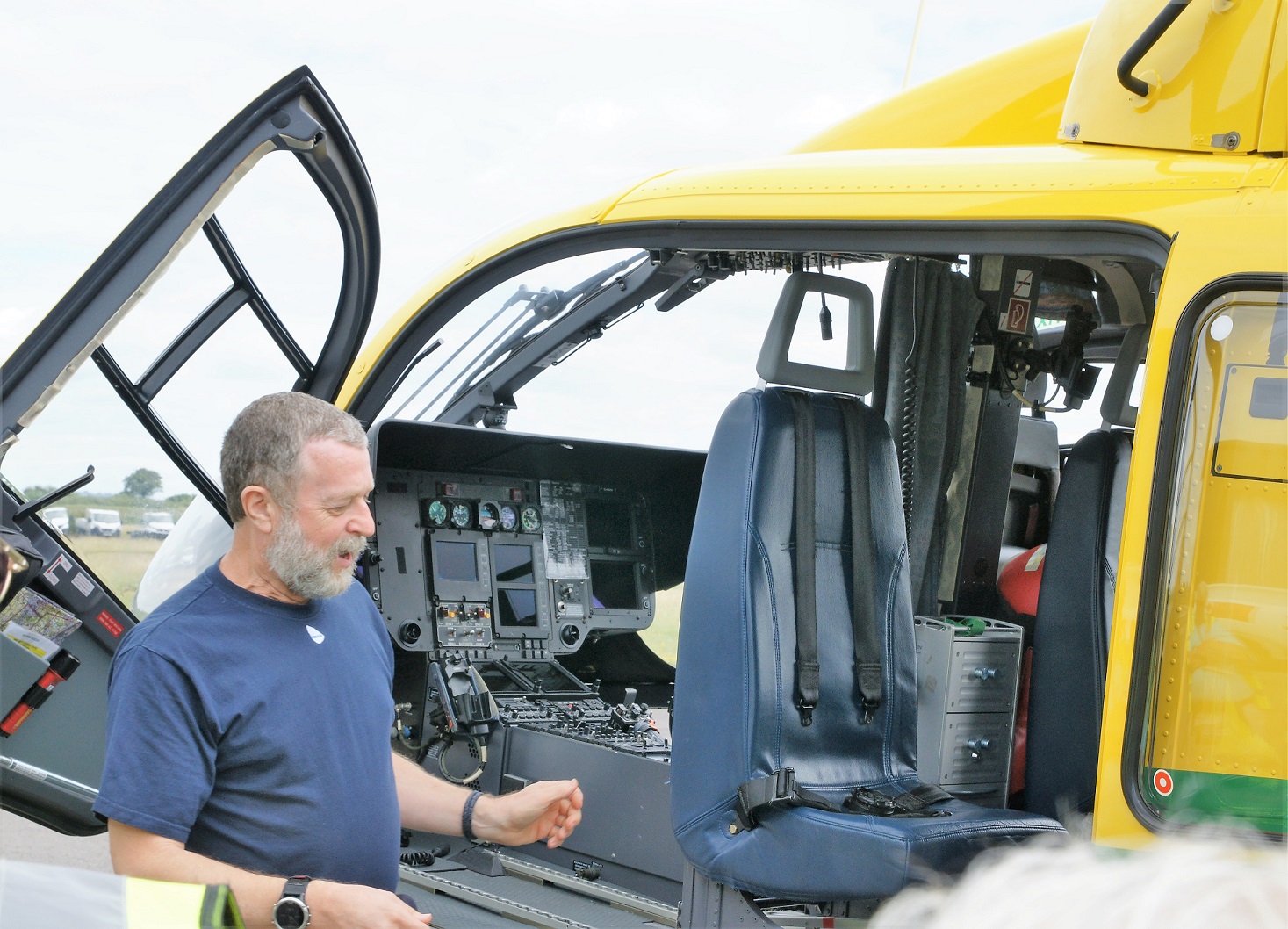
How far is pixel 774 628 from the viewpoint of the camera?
2721 mm

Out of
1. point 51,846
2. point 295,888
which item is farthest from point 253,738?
point 51,846

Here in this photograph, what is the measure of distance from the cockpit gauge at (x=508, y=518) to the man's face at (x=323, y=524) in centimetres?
285

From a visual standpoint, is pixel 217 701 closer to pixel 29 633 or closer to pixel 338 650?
pixel 338 650

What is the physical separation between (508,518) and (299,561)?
2.98 meters

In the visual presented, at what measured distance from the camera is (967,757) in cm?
308

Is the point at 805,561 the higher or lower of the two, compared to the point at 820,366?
lower

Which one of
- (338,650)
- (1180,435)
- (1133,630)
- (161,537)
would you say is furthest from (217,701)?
(161,537)

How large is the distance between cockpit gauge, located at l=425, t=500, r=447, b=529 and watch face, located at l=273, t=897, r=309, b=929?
10.1 feet

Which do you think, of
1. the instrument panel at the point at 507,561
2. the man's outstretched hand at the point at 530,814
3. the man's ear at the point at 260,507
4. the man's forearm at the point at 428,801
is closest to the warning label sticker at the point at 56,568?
the instrument panel at the point at 507,561

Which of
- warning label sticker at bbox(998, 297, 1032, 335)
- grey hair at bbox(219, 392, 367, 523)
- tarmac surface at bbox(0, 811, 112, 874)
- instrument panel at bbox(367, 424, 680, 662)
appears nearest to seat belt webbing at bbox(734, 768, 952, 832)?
grey hair at bbox(219, 392, 367, 523)

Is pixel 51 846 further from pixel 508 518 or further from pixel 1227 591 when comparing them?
pixel 1227 591

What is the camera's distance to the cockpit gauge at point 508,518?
5043 mm

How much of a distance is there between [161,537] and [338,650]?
7.35ft

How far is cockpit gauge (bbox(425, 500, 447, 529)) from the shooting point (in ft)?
15.8
